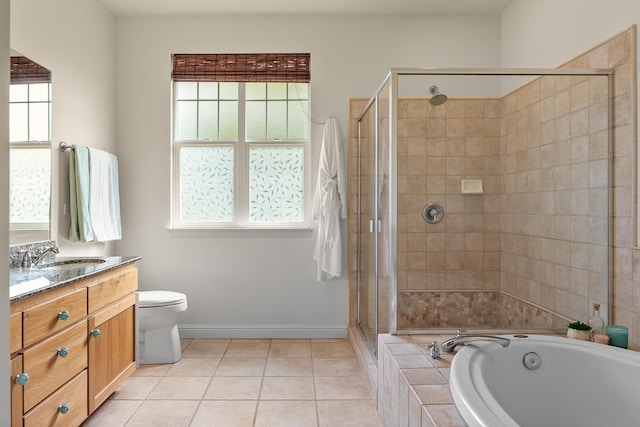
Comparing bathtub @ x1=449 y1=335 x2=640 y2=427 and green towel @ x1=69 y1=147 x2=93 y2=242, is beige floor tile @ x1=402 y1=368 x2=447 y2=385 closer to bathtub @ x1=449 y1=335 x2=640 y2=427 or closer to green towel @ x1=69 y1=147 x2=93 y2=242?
bathtub @ x1=449 y1=335 x2=640 y2=427

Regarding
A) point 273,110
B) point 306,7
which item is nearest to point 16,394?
point 273,110

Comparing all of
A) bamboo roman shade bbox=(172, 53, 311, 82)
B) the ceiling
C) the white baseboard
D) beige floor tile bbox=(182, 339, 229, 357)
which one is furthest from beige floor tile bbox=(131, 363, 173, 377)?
the ceiling

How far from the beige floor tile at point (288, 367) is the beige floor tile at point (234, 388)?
0.47ft

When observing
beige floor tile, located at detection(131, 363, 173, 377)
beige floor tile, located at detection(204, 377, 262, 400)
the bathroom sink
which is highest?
the bathroom sink

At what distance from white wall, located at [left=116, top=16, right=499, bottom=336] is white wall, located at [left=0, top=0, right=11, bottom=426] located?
2.56 m

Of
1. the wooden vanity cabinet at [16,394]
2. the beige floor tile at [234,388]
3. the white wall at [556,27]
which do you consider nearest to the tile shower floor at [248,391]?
the beige floor tile at [234,388]

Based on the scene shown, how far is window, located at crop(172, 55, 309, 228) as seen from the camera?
3.61m

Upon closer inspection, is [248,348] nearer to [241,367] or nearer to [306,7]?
[241,367]

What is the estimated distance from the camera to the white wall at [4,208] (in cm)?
99

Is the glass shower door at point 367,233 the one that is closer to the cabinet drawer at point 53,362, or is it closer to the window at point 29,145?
Result: the cabinet drawer at point 53,362

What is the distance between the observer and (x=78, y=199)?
2.81m

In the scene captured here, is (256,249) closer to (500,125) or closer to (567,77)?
(500,125)

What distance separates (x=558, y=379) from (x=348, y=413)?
1.05m

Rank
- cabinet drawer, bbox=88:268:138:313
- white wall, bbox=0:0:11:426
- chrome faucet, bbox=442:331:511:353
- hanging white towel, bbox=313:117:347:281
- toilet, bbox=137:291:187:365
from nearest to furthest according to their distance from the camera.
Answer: white wall, bbox=0:0:11:426 → chrome faucet, bbox=442:331:511:353 → cabinet drawer, bbox=88:268:138:313 → toilet, bbox=137:291:187:365 → hanging white towel, bbox=313:117:347:281
